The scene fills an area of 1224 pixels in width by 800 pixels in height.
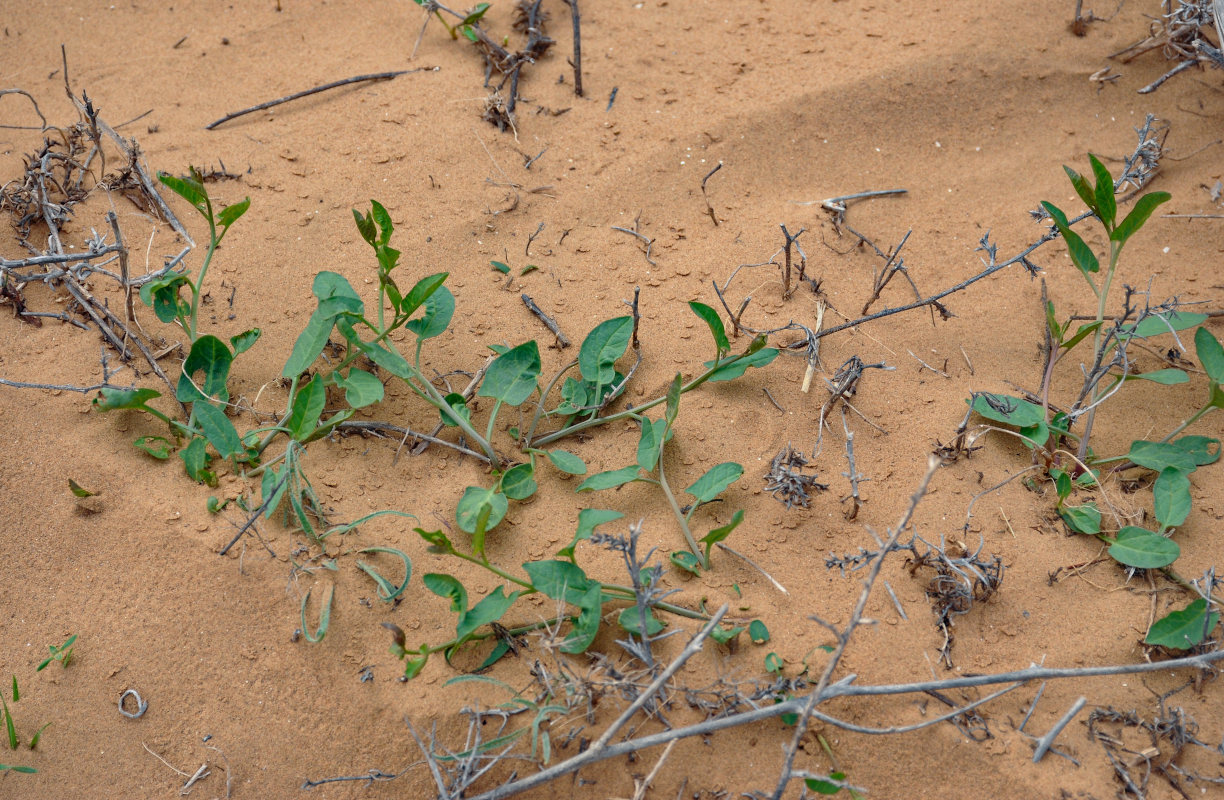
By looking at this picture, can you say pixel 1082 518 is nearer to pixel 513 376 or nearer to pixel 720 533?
pixel 720 533

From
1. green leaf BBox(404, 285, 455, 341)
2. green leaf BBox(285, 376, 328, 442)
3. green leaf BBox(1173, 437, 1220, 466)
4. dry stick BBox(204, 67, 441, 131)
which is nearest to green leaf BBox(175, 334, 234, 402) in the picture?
green leaf BBox(285, 376, 328, 442)

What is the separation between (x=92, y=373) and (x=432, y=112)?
4.07ft

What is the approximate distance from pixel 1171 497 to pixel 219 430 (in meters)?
2.02

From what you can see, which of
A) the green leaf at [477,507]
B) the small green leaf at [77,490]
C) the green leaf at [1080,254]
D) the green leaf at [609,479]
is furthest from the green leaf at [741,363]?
the small green leaf at [77,490]

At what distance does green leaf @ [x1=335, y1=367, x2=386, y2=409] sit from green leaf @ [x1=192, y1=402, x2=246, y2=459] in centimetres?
25

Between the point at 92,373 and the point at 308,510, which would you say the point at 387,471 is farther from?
the point at 92,373

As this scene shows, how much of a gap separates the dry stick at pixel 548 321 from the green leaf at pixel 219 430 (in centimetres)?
76

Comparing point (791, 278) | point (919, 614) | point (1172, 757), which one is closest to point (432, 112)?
point (791, 278)

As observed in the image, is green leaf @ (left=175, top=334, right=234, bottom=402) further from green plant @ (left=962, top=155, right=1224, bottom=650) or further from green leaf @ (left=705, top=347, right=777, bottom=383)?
green plant @ (left=962, top=155, right=1224, bottom=650)

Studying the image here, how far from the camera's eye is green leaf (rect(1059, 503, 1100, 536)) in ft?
6.11

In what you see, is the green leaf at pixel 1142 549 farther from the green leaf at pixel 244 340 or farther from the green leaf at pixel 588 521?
the green leaf at pixel 244 340

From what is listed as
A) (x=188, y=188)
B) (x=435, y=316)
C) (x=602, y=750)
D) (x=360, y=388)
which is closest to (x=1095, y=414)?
(x=602, y=750)

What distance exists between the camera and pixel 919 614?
1.78 meters

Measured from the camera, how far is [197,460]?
6.26ft
